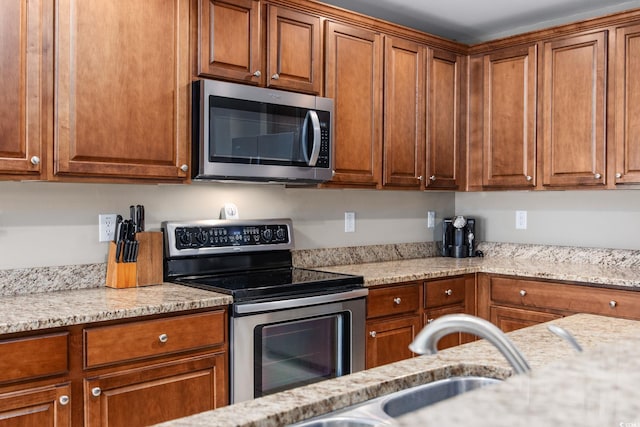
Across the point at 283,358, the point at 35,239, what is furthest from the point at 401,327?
the point at 35,239

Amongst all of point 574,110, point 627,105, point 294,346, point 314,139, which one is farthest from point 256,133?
point 627,105

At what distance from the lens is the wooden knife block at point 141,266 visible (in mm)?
2566

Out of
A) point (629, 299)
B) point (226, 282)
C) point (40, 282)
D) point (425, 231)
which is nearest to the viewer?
point (40, 282)

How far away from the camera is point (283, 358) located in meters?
2.58

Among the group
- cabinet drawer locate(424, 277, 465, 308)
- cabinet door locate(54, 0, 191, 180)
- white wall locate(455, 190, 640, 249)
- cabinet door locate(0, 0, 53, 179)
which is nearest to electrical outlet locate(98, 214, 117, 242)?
cabinet door locate(54, 0, 191, 180)

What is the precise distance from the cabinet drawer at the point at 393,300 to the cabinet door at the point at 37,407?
4.88ft

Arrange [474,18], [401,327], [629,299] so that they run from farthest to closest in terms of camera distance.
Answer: [474,18] < [401,327] < [629,299]

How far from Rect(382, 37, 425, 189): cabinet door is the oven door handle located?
0.83 metres

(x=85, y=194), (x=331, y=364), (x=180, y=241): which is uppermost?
(x=85, y=194)

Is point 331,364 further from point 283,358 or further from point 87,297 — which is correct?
point 87,297

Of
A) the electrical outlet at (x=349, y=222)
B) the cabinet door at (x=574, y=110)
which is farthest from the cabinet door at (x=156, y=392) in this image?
the cabinet door at (x=574, y=110)

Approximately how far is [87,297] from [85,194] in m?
0.51

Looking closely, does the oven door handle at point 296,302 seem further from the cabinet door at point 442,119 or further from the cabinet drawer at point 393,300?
the cabinet door at point 442,119

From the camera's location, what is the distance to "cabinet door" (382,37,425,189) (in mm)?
3447
